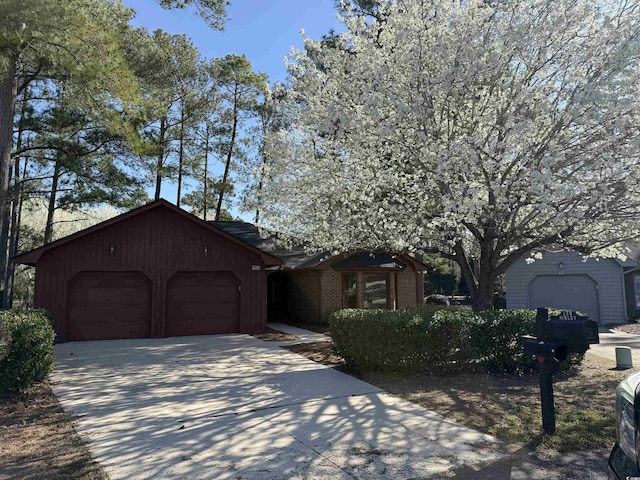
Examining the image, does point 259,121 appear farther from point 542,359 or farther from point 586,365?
point 542,359

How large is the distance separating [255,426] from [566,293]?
17184mm

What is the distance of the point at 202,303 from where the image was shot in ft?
48.2

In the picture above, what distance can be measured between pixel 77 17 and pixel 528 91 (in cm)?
894

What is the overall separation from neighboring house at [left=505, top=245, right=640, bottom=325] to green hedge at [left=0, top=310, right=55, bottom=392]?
55.1 ft

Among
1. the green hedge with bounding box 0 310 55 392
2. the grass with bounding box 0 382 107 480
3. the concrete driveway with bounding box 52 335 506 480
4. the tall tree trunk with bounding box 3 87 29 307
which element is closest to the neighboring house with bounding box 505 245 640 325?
the concrete driveway with bounding box 52 335 506 480

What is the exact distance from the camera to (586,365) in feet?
29.7

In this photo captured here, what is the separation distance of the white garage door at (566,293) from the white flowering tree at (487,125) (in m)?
10.7

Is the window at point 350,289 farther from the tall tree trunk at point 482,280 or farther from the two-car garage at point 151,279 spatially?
the tall tree trunk at point 482,280

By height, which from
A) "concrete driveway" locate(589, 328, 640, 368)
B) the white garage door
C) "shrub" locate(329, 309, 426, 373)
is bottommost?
"concrete driveway" locate(589, 328, 640, 368)

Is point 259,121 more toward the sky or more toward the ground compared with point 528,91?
more toward the sky

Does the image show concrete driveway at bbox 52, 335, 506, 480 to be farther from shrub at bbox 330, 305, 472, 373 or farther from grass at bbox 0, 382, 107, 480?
shrub at bbox 330, 305, 472, 373

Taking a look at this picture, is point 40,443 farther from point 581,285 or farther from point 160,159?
point 160,159

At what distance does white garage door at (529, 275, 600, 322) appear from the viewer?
1833 centimetres

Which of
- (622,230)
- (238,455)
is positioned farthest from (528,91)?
(238,455)
